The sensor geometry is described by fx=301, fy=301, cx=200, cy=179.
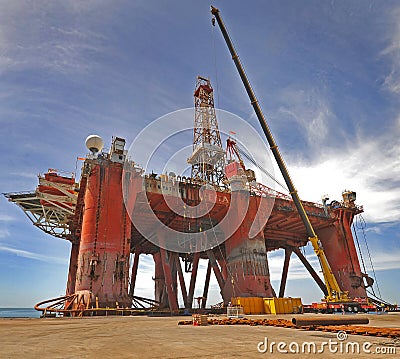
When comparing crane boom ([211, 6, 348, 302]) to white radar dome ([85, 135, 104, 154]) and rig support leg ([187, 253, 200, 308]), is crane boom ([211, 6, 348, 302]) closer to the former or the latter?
rig support leg ([187, 253, 200, 308])

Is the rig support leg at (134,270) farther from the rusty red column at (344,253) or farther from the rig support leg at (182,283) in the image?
the rusty red column at (344,253)

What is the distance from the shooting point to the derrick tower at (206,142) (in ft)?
173

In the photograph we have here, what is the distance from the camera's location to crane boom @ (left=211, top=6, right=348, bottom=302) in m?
38.8

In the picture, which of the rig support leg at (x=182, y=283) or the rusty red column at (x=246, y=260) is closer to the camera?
the rusty red column at (x=246, y=260)

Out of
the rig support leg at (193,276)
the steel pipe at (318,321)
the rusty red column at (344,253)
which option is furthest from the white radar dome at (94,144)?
the rusty red column at (344,253)

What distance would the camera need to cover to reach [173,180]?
39219 millimetres

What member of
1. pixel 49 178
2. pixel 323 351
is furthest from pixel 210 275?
pixel 323 351

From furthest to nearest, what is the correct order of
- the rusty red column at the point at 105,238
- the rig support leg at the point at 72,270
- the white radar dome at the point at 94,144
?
the rig support leg at the point at 72,270 → the white radar dome at the point at 94,144 → the rusty red column at the point at 105,238

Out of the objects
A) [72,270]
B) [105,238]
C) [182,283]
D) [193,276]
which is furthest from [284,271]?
[105,238]

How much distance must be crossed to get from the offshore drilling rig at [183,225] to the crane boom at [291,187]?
142 millimetres

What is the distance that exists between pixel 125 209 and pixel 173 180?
8.13 m

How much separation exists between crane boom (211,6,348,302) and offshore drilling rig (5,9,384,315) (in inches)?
5.6

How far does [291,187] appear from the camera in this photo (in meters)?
41.4

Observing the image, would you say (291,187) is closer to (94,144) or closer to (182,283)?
(182,283)
